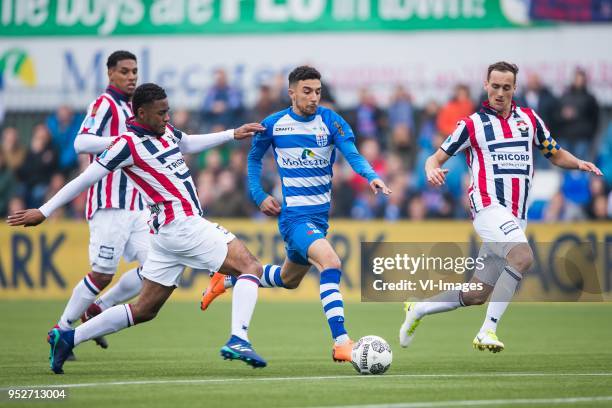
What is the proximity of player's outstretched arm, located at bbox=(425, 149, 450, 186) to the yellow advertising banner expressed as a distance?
7.94m

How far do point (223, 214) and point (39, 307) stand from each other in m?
3.80

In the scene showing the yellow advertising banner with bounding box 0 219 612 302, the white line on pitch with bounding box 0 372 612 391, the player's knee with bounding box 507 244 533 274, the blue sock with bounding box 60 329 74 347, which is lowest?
the yellow advertising banner with bounding box 0 219 612 302

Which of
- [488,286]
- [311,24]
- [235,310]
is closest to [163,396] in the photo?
[235,310]

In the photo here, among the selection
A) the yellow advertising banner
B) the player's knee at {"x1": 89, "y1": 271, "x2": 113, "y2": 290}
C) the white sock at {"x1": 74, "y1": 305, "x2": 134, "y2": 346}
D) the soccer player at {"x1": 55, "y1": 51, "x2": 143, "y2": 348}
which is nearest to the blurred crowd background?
the yellow advertising banner

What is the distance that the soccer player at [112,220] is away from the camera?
11.2 meters

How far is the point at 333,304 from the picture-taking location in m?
9.67

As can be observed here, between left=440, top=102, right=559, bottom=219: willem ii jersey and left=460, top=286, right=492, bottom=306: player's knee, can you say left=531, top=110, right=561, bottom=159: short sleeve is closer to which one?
left=440, top=102, right=559, bottom=219: willem ii jersey

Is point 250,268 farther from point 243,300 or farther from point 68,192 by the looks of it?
point 68,192

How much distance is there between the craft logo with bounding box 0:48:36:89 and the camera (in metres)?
24.3

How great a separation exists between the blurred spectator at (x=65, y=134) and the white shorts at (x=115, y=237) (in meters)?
9.12

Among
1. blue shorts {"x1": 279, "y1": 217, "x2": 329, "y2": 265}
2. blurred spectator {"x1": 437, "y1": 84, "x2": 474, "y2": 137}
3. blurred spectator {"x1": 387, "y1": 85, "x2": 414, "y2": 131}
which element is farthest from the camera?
blurred spectator {"x1": 387, "y1": 85, "x2": 414, "y2": 131}

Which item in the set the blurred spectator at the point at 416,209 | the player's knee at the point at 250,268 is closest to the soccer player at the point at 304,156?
the player's knee at the point at 250,268

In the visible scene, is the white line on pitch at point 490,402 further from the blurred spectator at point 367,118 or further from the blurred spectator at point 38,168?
the blurred spectator at point 38,168

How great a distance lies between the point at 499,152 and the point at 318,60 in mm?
13061
